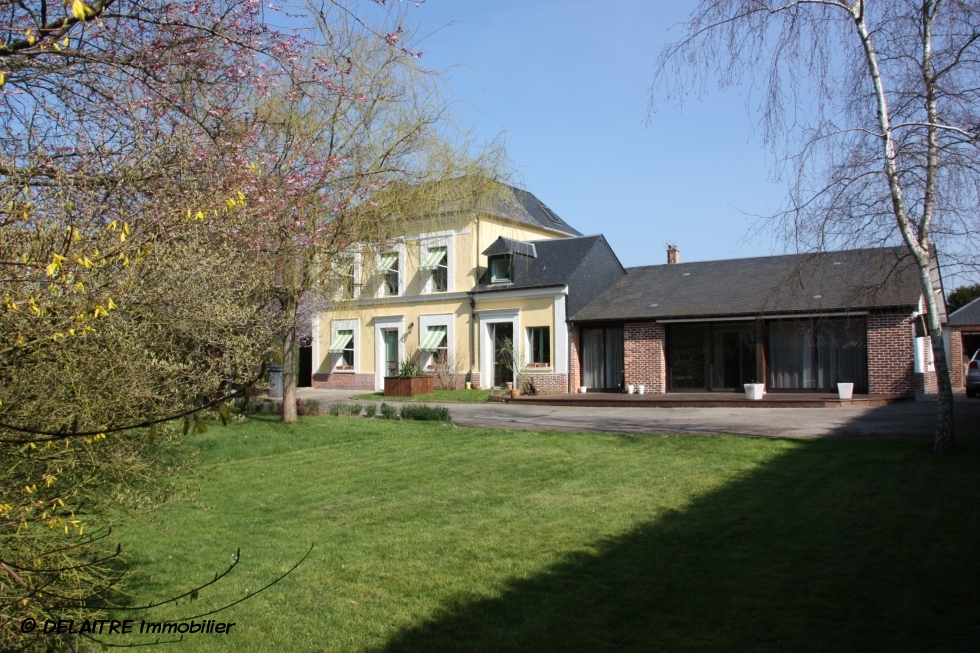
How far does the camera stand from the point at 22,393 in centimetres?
365

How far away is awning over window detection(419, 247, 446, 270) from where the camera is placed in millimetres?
28625

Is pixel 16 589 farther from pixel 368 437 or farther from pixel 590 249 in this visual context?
pixel 590 249

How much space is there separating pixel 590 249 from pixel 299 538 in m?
21.4

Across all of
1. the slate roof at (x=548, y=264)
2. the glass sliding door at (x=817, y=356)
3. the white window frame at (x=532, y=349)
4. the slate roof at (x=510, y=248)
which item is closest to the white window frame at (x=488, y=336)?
the white window frame at (x=532, y=349)

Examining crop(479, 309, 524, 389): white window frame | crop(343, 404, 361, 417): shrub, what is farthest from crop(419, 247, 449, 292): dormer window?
crop(343, 404, 361, 417): shrub

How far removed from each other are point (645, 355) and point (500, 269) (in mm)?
6461

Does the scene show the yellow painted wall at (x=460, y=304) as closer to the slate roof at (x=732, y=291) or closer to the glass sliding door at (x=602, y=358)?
the glass sliding door at (x=602, y=358)

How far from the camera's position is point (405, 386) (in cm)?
2622

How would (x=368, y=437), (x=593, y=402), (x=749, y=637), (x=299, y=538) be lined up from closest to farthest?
(x=749, y=637) < (x=299, y=538) < (x=368, y=437) < (x=593, y=402)

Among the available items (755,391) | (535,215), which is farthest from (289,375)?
(535,215)

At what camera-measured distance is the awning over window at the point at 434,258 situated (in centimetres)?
2862

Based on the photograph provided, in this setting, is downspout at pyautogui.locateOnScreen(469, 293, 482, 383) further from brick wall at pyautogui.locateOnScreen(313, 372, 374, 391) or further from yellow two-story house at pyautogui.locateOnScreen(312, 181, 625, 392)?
brick wall at pyautogui.locateOnScreen(313, 372, 374, 391)

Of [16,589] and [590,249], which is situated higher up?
[590,249]

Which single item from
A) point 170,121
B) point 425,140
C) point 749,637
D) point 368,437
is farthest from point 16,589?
point 425,140
